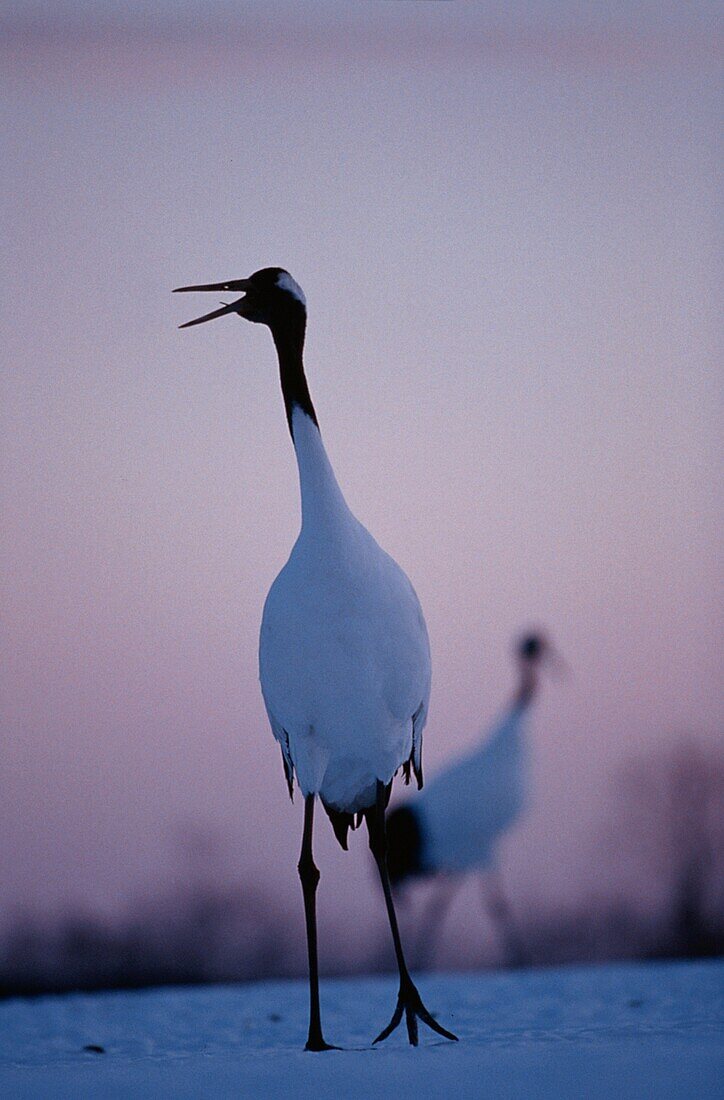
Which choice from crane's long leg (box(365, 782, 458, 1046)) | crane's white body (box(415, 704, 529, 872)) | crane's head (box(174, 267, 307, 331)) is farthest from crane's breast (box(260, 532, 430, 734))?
crane's white body (box(415, 704, 529, 872))

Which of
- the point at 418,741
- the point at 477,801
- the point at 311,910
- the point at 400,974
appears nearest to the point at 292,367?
the point at 418,741

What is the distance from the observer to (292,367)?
7.52ft

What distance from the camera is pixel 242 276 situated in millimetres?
2758

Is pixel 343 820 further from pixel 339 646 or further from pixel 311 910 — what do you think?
pixel 339 646

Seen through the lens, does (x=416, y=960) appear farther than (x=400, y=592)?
Yes

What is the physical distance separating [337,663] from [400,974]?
53cm

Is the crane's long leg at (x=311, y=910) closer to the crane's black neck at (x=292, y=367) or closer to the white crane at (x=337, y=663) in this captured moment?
the white crane at (x=337, y=663)

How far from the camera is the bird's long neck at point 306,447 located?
219 cm

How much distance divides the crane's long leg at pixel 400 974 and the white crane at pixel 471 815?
2.68ft

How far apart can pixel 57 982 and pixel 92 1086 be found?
1.26 m

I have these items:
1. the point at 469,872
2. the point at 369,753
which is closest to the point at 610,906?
the point at 469,872

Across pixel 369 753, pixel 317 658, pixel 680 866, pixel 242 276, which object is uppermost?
pixel 242 276

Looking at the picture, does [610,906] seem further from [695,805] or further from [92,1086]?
[92,1086]

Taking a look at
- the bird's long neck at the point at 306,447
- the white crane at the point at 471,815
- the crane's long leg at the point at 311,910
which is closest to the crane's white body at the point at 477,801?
the white crane at the point at 471,815
